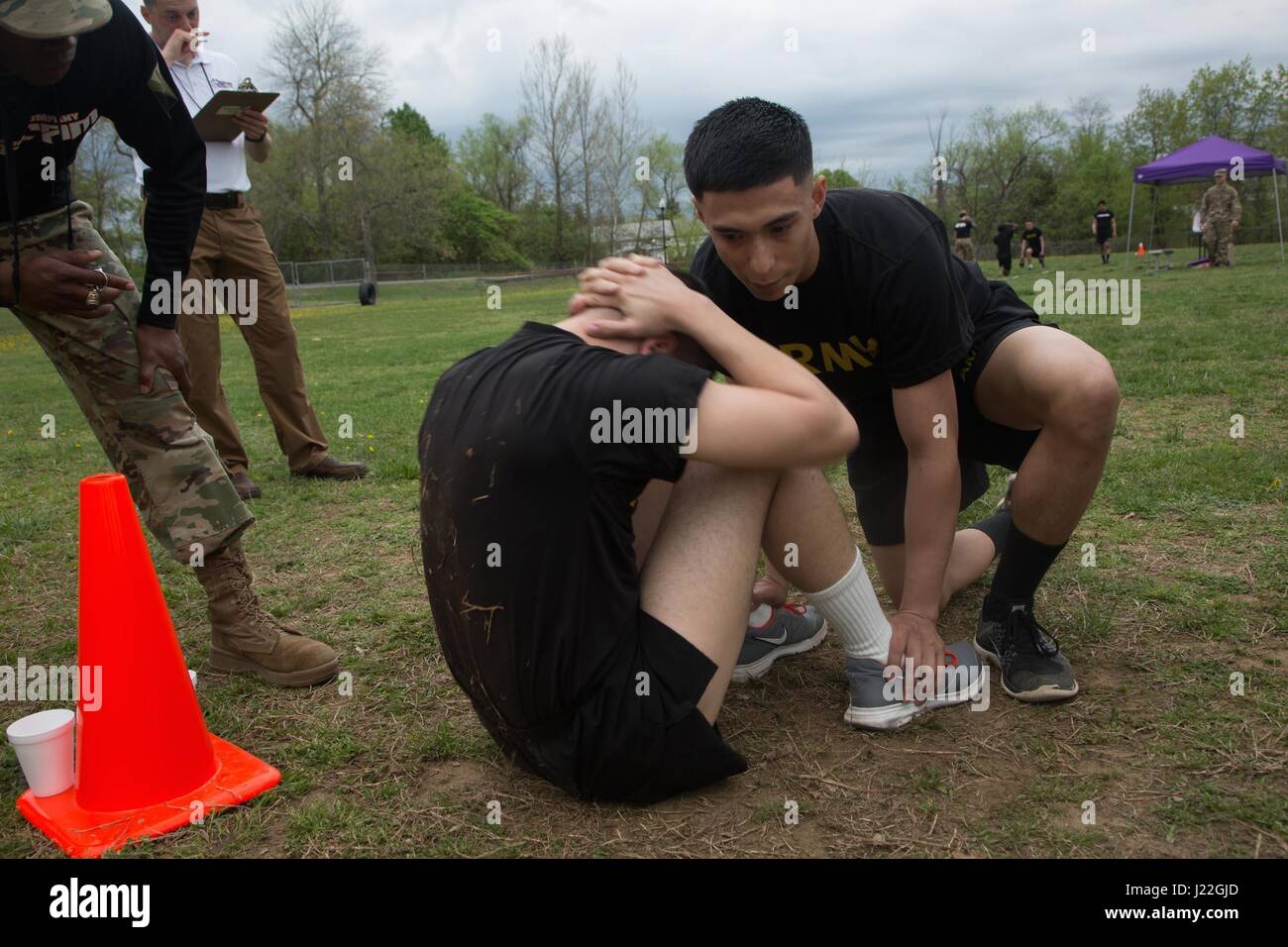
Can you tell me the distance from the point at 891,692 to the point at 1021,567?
59 centimetres

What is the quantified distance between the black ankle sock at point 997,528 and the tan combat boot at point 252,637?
7.69ft

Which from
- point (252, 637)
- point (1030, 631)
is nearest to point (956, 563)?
point (1030, 631)

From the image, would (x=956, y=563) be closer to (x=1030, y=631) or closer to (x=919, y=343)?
(x=1030, y=631)

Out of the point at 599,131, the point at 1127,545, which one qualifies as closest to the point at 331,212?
→ the point at 599,131

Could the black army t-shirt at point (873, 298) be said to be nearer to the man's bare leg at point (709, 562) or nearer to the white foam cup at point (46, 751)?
the man's bare leg at point (709, 562)

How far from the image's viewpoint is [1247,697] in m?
2.46

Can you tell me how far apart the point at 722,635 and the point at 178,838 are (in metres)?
1.34

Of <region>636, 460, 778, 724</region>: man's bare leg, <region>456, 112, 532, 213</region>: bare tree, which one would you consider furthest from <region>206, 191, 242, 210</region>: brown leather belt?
<region>456, 112, 532, 213</region>: bare tree

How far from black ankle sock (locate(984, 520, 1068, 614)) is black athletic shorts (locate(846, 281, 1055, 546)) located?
251 mm

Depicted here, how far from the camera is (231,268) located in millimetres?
5438

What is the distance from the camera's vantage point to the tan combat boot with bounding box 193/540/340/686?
2.93 meters

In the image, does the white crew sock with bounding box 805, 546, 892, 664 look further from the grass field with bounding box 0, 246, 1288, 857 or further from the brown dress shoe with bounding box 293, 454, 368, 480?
the brown dress shoe with bounding box 293, 454, 368, 480
